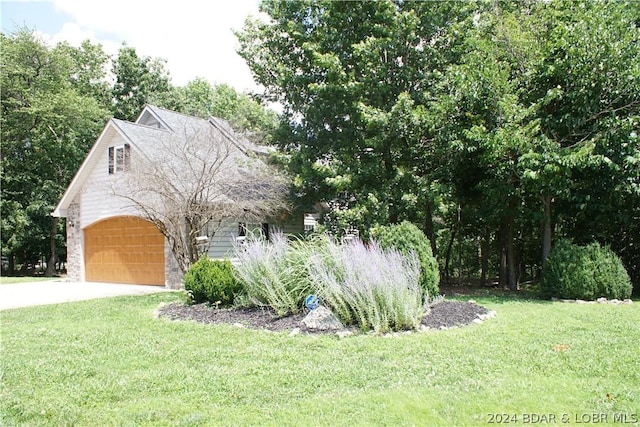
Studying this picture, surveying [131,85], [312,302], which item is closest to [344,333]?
[312,302]

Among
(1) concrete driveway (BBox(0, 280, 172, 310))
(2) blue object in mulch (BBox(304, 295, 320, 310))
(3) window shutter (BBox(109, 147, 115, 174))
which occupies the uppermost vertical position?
(3) window shutter (BBox(109, 147, 115, 174))

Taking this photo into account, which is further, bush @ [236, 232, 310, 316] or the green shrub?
the green shrub

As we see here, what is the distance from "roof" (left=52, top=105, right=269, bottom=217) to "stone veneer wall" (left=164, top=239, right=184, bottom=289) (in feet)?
10.6

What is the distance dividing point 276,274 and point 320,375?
3.43 m

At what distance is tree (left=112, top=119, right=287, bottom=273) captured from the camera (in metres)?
11.9

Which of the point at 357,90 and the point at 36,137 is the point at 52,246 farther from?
the point at 357,90

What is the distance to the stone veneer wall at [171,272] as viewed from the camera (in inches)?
537

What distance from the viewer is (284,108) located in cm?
1402

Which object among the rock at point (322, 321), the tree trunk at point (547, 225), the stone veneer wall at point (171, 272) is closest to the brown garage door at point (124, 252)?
the stone veneer wall at point (171, 272)

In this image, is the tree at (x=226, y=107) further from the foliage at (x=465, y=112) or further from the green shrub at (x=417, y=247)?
the green shrub at (x=417, y=247)

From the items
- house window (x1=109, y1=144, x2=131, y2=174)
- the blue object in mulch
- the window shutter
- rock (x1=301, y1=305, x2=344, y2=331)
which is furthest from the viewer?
the window shutter

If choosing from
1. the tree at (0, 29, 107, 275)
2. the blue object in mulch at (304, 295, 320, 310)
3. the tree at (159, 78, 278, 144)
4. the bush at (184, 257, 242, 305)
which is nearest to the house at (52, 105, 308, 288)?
the tree at (159, 78, 278, 144)

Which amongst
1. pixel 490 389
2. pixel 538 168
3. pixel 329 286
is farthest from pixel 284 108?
pixel 490 389

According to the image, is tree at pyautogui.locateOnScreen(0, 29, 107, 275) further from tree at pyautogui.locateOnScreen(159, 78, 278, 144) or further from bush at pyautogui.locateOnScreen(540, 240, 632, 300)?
bush at pyautogui.locateOnScreen(540, 240, 632, 300)
